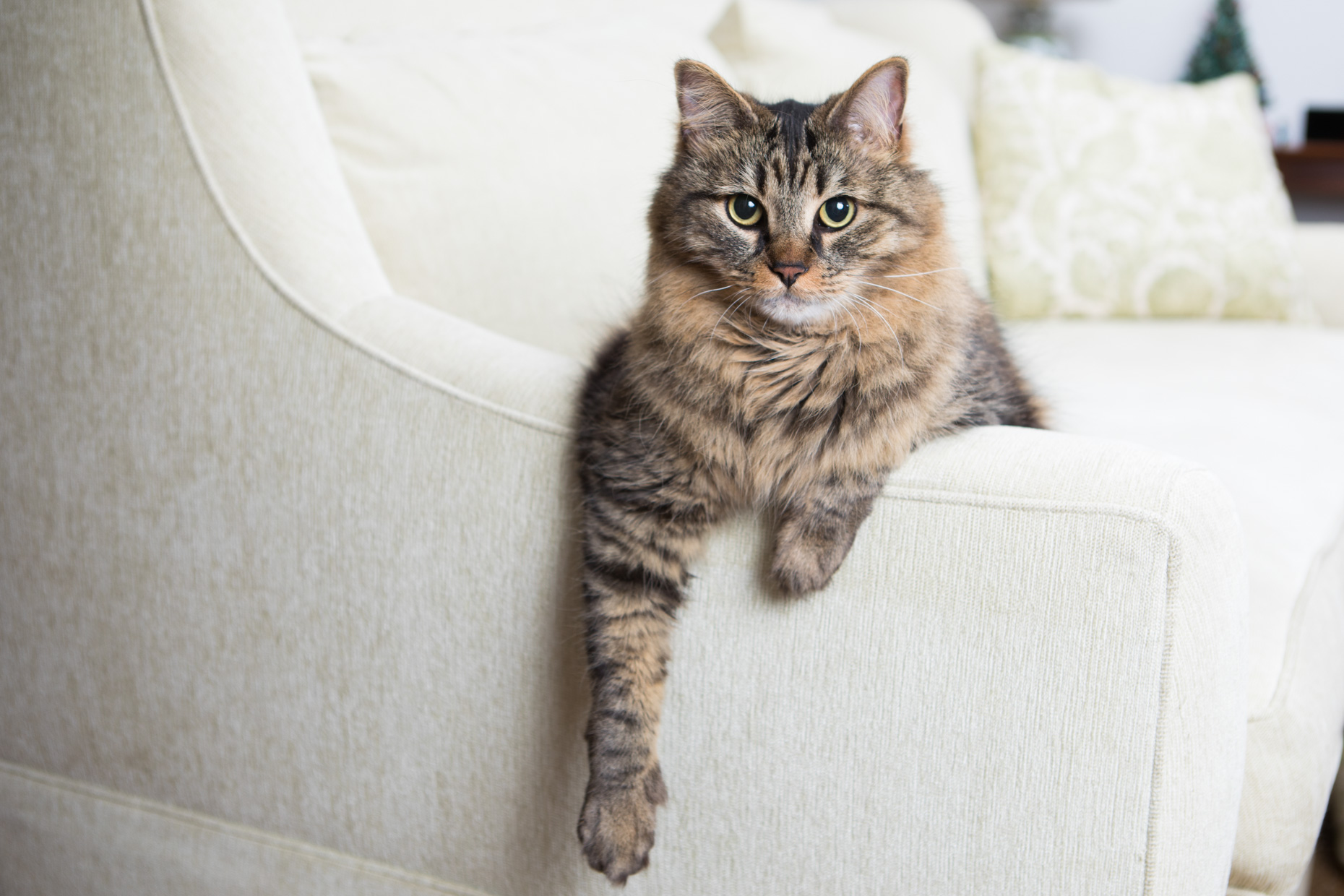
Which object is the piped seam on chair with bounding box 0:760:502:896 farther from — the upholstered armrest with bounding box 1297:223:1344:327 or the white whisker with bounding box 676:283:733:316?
the upholstered armrest with bounding box 1297:223:1344:327

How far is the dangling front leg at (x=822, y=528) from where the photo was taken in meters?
0.76

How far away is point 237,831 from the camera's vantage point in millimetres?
1010

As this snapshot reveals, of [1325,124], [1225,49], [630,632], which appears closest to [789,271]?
[630,632]

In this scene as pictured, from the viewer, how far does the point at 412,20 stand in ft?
4.87

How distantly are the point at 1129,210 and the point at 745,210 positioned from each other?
1596mm

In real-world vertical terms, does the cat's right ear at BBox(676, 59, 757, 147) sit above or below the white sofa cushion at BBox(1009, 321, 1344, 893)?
above

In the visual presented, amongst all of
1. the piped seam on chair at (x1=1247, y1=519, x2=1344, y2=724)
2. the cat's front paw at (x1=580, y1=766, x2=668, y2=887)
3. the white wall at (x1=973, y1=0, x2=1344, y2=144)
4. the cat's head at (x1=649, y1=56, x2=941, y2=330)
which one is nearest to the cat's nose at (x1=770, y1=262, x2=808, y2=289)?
the cat's head at (x1=649, y1=56, x2=941, y2=330)

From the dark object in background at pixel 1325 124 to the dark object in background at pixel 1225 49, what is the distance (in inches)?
6.6

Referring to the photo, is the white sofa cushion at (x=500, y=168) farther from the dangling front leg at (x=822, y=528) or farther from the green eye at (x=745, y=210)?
the dangling front leg at (x=822, y=528)

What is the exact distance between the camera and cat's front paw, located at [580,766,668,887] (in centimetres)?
78

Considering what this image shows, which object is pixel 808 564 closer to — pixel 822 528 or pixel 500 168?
pixel 822 528

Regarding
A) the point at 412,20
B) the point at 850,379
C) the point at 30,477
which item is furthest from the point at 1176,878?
the point at 412,20

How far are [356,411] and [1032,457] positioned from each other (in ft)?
1.93

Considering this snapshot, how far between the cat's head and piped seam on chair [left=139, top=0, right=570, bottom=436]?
0.67 ft
